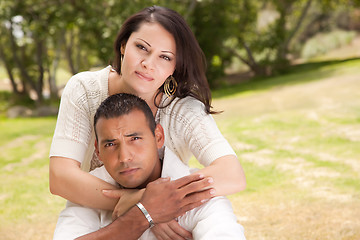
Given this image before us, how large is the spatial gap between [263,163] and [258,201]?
1489 mm

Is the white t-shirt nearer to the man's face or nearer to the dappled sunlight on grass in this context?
the man's face

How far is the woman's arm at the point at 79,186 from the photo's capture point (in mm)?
2275

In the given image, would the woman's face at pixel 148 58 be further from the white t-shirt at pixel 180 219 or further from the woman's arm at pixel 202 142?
the white t-shirt at pixel 180 219

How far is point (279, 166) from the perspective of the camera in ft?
17.1

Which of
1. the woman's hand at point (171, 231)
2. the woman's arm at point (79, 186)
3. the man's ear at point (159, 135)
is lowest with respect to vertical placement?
the woman's hand at point (171, 231)

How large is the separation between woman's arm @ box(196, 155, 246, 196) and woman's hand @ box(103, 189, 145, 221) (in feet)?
1.19

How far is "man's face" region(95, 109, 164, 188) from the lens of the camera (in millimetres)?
2146

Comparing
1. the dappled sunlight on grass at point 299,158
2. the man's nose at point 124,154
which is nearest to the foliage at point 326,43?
the dappled sunlight on grass at point 299,158

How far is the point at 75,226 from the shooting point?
7.27ft

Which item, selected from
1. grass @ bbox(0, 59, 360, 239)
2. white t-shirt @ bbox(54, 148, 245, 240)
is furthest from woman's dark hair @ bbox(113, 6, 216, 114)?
grass @ bbox(0, 59, 360, 239)

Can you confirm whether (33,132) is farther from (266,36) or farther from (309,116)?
(266,36)

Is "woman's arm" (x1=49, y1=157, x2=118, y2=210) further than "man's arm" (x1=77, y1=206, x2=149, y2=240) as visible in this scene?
Yes

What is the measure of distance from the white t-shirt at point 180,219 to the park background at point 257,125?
1.15 meters

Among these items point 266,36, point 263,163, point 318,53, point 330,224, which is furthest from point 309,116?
point 318,53
